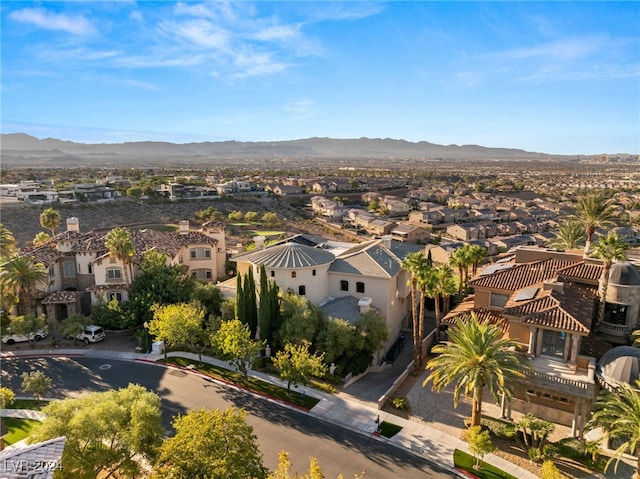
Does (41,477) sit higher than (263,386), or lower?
higher

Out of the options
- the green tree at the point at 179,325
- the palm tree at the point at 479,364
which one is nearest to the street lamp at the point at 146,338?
the green tree at the point at 179,325

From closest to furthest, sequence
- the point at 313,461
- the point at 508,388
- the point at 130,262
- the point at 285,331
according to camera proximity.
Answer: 1. the point at 313,461
2. the point at 508,388
3. the point at 285,331
4. the point at 130,262

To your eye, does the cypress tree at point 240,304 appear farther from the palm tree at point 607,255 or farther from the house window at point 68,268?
the palm tree at point 607,255

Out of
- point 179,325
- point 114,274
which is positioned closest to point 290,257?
point 179,325

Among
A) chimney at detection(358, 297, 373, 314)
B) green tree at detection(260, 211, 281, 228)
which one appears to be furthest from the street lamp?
green tree at detection(260, 211, 281, 228)

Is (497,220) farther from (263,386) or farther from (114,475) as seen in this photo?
(114,475)

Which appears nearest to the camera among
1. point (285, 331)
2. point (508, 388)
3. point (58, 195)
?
point (508, 388)

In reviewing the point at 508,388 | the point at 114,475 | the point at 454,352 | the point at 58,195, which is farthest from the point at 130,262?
the point at 58,195
